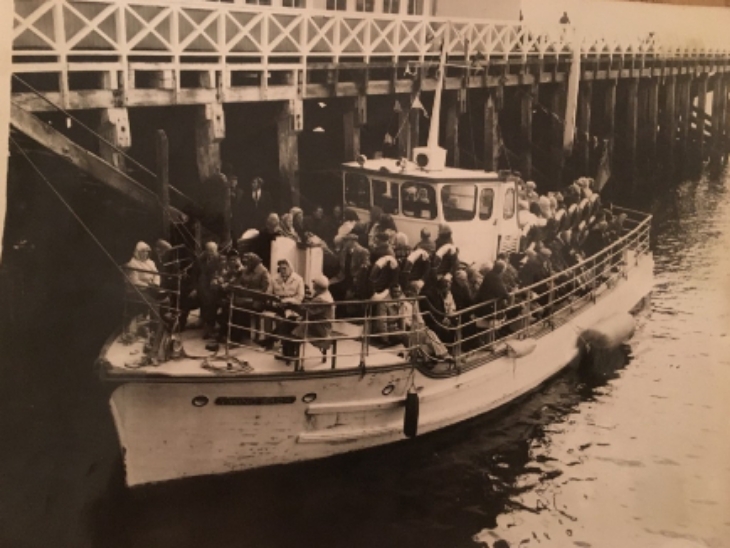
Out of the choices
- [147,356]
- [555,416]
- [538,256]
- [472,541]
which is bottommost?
[472,541]

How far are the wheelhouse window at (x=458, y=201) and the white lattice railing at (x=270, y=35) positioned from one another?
576 millimetres

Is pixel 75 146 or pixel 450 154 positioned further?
pixel 450 154

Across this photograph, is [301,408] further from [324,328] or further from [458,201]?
[458,201]

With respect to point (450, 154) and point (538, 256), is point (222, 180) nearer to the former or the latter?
point (450, 154)

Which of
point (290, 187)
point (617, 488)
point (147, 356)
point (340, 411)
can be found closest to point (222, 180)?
point (290, 187)

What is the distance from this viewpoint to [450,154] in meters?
3.29

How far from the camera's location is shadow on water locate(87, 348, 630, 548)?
253cm

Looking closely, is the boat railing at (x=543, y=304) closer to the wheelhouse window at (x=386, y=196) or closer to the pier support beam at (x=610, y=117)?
the pier support beam at (x=610, y=117)

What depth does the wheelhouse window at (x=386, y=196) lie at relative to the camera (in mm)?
3348

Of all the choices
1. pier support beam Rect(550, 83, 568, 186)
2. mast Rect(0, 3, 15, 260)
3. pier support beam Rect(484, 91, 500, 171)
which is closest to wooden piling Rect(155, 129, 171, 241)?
mast Rect(0, 3, 15, 260)

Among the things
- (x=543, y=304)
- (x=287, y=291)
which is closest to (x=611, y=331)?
(x=543, y=304)

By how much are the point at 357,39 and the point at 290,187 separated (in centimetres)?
60

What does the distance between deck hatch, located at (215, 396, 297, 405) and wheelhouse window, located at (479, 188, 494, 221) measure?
120 cm

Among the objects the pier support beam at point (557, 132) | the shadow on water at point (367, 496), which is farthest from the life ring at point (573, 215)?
the shadow on water at point (367, 496)
